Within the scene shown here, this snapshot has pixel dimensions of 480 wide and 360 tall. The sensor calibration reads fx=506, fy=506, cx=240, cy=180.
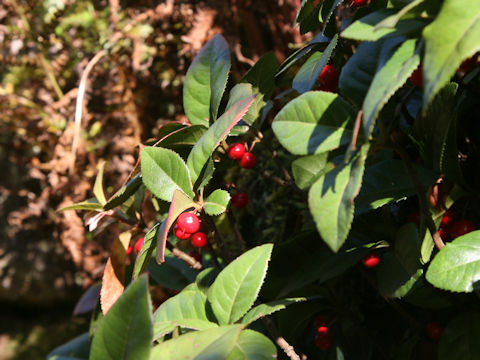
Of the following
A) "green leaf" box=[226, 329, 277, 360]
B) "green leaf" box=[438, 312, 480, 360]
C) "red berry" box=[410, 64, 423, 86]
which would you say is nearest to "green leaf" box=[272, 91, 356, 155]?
"red berry" box=[410, 64, 423, 86]

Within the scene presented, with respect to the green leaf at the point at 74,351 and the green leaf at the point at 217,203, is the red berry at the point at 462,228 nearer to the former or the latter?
the green leaf at the point at 217,203

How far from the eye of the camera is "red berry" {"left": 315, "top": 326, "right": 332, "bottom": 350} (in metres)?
0.90

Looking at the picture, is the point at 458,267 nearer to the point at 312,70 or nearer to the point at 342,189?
the point at 342,189

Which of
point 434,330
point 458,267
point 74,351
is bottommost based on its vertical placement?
point 434,330

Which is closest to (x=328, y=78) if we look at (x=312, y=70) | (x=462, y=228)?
(x=312, y=70)

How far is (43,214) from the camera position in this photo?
206 centimetres

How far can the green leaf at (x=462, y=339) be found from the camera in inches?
27.6

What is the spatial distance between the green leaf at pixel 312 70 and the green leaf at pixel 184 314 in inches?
13.1

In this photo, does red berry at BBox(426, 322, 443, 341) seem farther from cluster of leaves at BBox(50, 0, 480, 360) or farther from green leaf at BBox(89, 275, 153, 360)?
green leaf at BBox(89, 275, 153, 360)

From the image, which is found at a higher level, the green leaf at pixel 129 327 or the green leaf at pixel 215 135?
the green leaf at pixel 215 135

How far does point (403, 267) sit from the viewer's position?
0.70 m

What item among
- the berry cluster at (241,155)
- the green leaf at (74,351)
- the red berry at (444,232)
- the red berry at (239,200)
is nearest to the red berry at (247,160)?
the berry cluster at (241,155)

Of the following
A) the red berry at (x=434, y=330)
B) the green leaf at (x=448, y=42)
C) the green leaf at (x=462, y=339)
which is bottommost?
the red berry at (x=434, y=330)

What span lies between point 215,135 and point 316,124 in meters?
0.15
